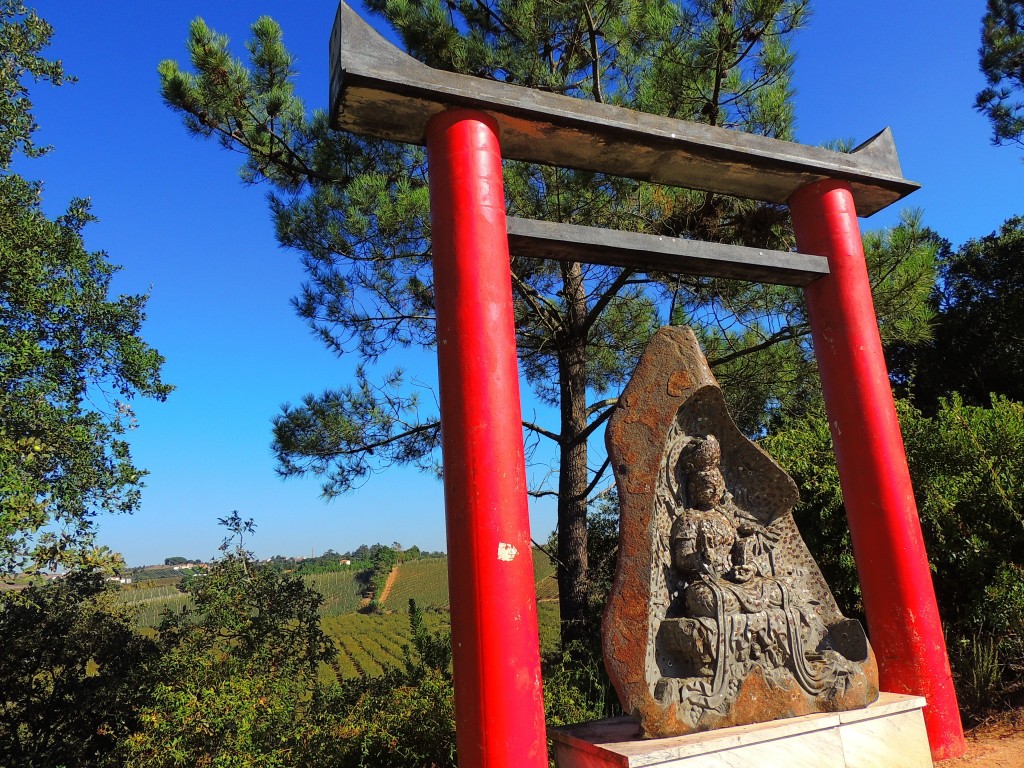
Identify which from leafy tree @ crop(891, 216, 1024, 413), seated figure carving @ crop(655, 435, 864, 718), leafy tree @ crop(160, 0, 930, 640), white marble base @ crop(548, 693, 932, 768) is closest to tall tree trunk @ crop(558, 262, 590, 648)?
leafy tree @ crop(160, 0, 930, 640)

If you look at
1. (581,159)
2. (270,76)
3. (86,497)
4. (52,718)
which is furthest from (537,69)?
(52,718)

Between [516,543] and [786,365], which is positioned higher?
[786,365]

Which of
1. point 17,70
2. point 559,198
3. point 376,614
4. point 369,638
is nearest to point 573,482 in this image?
point 559,198

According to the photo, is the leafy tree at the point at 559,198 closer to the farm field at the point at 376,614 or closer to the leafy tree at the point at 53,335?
the leafy tree at the point at 53,335

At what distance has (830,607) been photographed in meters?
3.10

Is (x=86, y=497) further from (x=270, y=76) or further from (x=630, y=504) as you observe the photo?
(x=630, y=504)

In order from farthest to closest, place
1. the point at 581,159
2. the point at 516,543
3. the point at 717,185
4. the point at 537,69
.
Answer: the point at 537,69
the point at 717,185
the point at 581,159
the point at 516,543

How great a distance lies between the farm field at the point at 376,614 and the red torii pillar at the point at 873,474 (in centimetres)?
1219

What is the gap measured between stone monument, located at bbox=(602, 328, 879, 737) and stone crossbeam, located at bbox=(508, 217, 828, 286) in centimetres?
46

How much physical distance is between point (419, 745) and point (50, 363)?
5.42 m

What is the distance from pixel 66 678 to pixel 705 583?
716 cm

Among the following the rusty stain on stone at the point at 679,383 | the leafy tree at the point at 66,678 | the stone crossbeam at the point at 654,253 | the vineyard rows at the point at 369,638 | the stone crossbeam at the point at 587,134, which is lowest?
the vineyard rows at the point at 369,638

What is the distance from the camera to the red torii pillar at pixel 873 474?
331cm

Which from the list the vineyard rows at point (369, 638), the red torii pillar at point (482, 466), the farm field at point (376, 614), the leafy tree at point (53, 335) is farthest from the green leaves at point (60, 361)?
the vineyard rows at point (369, 638)
